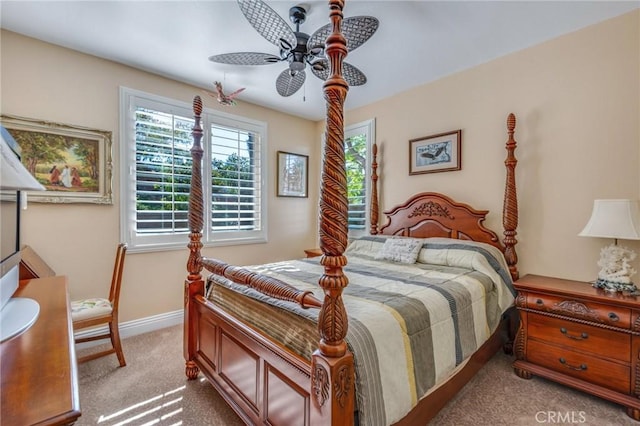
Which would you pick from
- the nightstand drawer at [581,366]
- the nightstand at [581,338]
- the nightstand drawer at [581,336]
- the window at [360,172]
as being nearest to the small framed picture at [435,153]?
the window at [360,172]

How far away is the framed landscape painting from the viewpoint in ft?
7.77

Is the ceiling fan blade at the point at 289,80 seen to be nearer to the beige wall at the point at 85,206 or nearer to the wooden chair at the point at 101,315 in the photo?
the beige wall at the point at 85,206

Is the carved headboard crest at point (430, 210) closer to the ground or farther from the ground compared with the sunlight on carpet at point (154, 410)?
farther from the ground

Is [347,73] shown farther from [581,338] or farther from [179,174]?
[581,338]

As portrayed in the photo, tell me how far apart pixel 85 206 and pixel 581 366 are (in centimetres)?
413

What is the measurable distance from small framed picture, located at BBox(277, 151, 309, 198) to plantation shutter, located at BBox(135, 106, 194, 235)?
1.30 metres

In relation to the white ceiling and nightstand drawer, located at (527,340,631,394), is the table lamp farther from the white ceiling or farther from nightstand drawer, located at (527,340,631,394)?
the white ceiling

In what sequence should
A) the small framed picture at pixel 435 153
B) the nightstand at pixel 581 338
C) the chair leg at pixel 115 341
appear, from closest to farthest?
the nightstand at pixel 581 338, the chair leg at pixel 115 341, the small framed picture at pixel 435 153

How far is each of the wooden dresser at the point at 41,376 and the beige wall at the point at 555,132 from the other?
3111mm

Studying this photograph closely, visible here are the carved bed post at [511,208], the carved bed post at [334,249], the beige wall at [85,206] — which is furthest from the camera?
the carved bed post at [511,208]

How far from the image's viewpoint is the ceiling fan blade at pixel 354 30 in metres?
1.71

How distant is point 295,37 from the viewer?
6.23 feet

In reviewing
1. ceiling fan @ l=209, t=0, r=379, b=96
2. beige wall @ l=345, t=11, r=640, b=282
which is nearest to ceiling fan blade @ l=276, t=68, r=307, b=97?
ceiling fan @ l=209, t=0, r=379, b=96

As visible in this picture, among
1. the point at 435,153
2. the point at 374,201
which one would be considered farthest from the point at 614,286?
the point at 374,201
